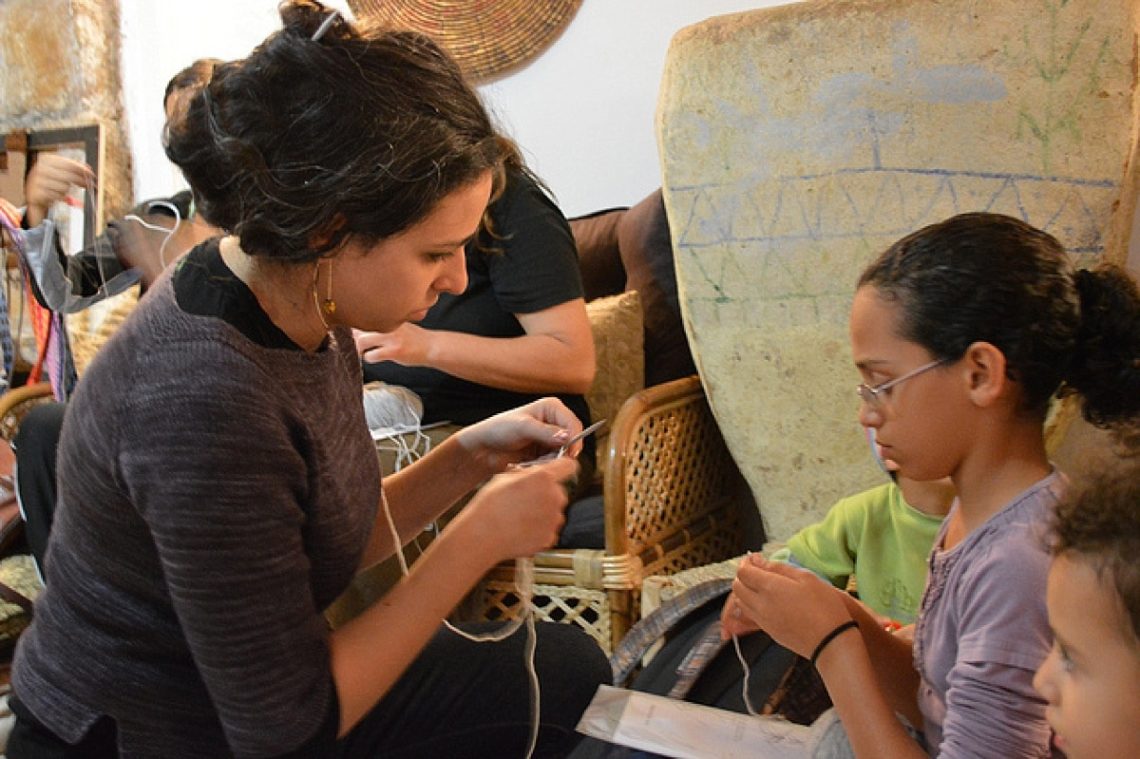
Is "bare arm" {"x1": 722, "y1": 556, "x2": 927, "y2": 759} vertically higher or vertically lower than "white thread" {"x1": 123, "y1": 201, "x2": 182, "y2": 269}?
lower

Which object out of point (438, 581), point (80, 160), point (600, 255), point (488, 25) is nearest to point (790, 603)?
point (438, 581)

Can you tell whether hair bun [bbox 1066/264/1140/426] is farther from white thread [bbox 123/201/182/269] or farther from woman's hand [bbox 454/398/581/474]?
white thread [bbox 123/201/182/269]

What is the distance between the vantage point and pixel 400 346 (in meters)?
1.70

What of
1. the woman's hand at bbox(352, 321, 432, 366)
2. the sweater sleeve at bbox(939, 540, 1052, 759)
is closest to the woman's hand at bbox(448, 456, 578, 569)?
the sweater sleeve at bbox(939, 540, 1052, 759)

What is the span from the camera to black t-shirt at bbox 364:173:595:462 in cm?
180

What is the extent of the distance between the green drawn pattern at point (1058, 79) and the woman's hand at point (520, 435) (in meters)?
0.86

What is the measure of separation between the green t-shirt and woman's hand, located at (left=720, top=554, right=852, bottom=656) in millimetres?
341

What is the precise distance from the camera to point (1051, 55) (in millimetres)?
1586

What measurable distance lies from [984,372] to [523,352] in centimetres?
92

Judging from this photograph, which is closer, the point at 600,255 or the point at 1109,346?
the point at 1109,346

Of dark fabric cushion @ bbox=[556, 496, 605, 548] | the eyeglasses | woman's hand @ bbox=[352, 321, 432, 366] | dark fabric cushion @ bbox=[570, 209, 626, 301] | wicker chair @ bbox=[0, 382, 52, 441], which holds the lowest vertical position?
dark fabric cushion @ bbox=[556, 496, 605, 548]

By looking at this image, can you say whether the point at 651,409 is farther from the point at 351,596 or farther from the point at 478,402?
the point at 351,596

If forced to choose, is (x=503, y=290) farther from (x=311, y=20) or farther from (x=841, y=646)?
(x=841, y=646)

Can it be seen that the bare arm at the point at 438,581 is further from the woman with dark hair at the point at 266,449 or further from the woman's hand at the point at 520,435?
the woman's hand at the point at 520,435
